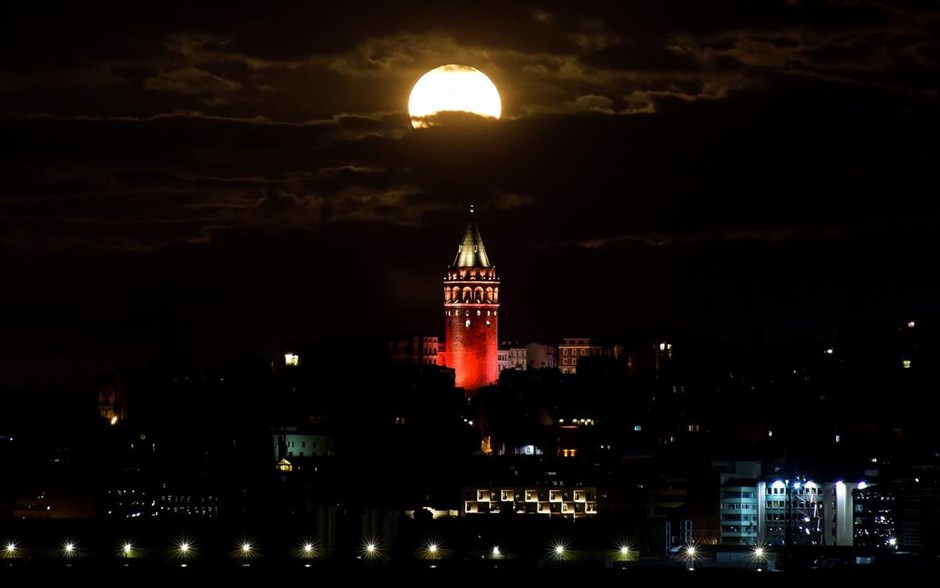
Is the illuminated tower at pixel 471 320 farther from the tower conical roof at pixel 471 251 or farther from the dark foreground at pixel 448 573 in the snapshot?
the dark foreground at pixel 448 573

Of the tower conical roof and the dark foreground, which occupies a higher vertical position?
the tower conical roof

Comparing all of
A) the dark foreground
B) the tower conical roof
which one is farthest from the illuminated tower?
the dark foreground

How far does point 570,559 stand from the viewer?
63.6 metres

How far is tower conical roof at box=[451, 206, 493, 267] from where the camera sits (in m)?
95.4

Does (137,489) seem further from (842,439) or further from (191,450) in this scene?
(842,439)

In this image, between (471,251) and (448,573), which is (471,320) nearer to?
(471,251)

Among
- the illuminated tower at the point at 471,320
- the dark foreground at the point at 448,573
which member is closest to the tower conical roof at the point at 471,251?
the illuminated tower at the point at 471,320

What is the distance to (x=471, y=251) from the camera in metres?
95.8

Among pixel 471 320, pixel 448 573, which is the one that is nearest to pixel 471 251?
pixel 471 320

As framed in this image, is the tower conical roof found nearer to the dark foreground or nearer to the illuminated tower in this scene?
the illuminated tower

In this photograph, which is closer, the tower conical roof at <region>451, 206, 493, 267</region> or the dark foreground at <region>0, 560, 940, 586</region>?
A: the dark foreground at <region>0, 560, 940, 586</region>

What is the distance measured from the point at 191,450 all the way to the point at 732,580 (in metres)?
30.8

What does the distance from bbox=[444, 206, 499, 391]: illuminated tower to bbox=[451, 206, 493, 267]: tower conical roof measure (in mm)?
36

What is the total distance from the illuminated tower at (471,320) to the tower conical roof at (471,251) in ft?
0.12
